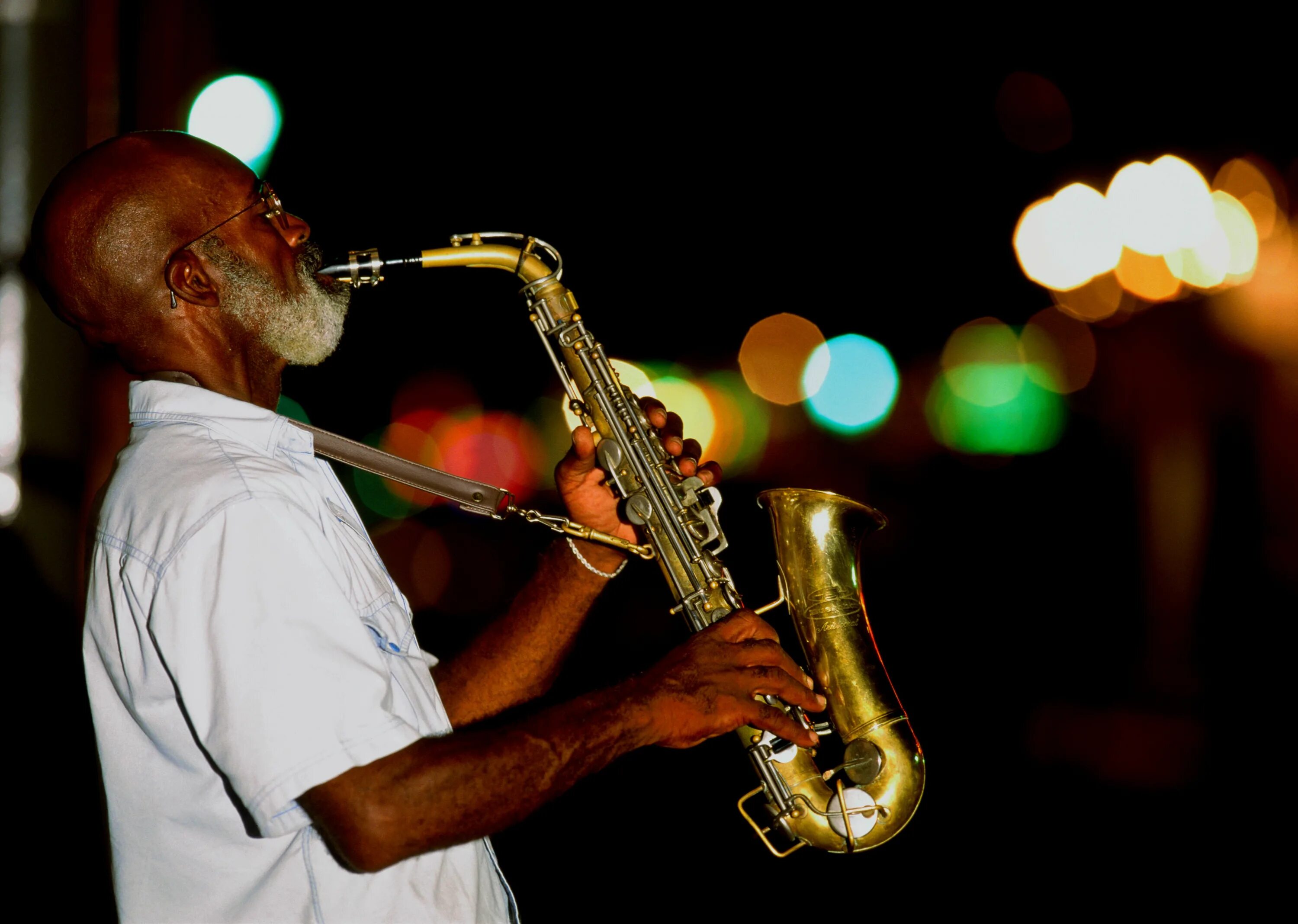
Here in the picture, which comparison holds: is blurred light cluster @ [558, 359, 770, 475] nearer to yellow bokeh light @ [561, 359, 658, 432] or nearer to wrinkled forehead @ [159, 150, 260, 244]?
yellow bokeh light @ [561, 359, 658, 432]

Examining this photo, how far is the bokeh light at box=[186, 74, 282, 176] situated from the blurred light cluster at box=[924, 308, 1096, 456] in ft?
61.5

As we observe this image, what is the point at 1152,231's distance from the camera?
12859mm

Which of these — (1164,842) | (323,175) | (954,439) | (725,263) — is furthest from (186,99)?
(954,439)

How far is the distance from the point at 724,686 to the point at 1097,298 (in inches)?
617

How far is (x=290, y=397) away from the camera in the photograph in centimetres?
1405

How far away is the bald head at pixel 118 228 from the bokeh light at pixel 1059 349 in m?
20.9

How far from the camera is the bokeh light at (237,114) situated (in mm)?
4887

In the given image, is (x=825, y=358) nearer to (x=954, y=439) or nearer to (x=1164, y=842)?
(x=954, y=439)

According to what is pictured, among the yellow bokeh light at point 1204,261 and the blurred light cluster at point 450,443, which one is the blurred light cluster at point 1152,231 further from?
the blurred light cluster at point 450,443

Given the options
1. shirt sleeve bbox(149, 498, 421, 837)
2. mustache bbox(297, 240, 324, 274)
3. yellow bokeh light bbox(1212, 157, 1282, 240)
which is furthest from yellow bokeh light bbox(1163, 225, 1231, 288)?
shirt sleeve bbox(149, 498, 421, 837)

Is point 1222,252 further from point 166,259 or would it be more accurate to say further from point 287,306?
point 166,259

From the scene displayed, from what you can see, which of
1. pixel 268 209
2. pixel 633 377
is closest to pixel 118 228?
pixel 268 209

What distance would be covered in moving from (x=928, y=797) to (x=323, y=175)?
6.56 meters

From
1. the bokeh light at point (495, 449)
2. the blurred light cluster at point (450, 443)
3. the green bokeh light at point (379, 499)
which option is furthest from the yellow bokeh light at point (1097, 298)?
the green bokeh light at point (379, 499)
